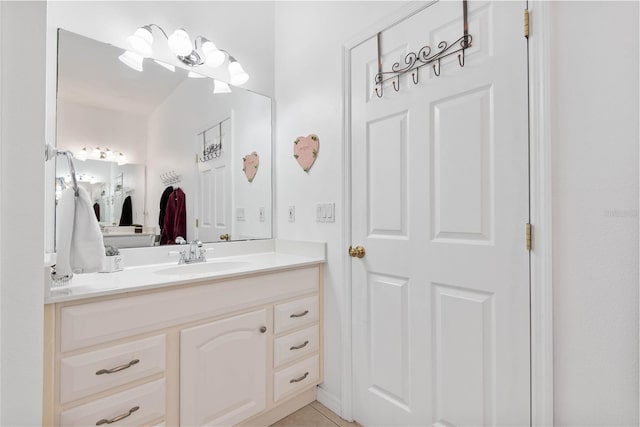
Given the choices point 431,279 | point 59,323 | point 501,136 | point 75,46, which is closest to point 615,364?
point 431,279

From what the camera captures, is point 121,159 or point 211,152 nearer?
point 121,159

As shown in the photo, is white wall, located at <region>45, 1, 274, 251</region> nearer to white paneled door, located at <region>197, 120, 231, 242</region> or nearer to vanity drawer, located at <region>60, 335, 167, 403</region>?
white paneled door, located at <region>197, 120, 231, 242</region>

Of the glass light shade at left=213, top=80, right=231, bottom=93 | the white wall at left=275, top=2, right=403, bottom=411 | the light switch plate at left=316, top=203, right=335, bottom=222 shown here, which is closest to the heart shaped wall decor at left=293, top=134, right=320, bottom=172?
the white wall at left=275, top=2, right=403, bottom=411

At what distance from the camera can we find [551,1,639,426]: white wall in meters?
0.94

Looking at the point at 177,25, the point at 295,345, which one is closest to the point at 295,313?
the point at 295,345

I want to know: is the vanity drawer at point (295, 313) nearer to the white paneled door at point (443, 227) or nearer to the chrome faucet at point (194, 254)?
the white paneled door at point (443, 227)

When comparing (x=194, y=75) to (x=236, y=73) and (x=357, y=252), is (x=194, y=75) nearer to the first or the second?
(x=236, y=73)

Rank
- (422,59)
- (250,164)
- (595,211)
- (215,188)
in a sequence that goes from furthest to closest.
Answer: (250,164) < (215,188) < (422,59) < (595,211)

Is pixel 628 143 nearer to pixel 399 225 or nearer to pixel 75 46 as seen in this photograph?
pixel 399 225

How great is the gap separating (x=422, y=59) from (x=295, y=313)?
4.55 feet

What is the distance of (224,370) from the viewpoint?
1429 millimetres

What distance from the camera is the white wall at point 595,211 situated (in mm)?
941

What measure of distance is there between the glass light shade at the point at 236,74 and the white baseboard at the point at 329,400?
1.96m

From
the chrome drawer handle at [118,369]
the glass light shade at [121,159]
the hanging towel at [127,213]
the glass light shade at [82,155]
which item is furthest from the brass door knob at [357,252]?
the glass light shade at [82,155]
